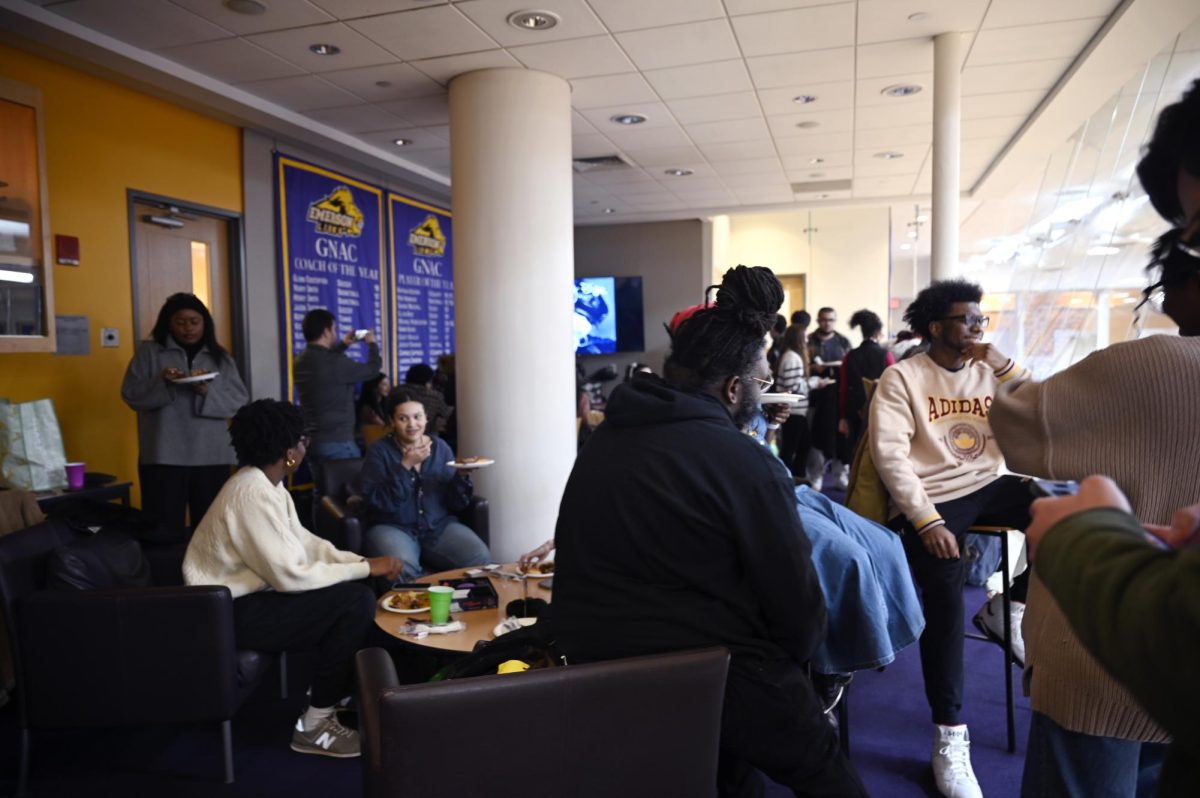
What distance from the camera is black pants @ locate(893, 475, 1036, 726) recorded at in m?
2.54

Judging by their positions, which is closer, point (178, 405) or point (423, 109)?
point (178, 405)

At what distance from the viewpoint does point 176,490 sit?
14.2 ft

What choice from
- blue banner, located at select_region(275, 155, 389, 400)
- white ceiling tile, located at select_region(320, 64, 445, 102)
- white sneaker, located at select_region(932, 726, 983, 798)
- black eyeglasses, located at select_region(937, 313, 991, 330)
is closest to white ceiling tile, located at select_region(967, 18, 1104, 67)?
black eyeglasses, located at select_region(937, 313, 991, 330)

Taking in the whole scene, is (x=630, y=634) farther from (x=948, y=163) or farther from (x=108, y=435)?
(x=108, y=435)

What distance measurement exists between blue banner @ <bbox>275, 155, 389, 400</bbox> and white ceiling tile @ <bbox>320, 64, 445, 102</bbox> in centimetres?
129

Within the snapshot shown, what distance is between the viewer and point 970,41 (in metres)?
4.50

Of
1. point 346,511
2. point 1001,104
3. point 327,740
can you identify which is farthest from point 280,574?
point 1001,104

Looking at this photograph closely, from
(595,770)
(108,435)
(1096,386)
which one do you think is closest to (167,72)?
(108,435)

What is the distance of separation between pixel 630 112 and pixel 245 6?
2659 mm

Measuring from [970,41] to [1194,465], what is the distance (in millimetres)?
4048

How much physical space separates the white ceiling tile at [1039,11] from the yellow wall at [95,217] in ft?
16.2

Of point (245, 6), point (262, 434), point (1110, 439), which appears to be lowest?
point (262, 434)

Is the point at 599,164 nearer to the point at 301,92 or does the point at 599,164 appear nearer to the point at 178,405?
the point at 301,92

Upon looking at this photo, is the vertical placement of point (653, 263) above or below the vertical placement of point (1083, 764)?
above
